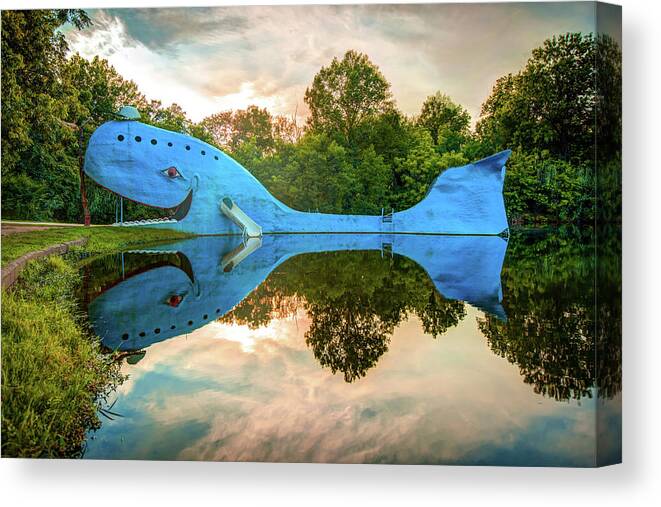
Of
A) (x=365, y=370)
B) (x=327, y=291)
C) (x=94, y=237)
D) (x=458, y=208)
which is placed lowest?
(x=365, y=370)

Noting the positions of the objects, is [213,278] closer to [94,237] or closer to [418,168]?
[94,237]

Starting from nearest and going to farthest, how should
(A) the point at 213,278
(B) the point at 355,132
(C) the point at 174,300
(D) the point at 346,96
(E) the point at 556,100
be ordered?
1. (E) the point at 556,100
2. (C) the point at 174,300
3. (A) the point at 213,278
4. (D) the point at 346,96
5. (B) the point at 355,132

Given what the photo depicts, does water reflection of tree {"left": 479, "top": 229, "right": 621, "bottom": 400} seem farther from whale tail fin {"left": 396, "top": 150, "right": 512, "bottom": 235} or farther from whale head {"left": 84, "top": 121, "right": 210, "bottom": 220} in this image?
whale head {"left": 84, "top": 121, "right": 210, "bottom": 220}

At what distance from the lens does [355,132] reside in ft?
32.5

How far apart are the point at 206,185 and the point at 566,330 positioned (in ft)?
26.4

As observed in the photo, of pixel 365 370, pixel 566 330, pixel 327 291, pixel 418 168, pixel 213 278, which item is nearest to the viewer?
pixel 365 370

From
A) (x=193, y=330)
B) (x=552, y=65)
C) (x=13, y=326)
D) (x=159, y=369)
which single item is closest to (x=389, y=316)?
(x=193, y=330)

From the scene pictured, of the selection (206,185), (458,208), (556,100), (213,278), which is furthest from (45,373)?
(458,208)

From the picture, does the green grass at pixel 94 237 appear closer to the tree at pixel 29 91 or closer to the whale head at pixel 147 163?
the tree at pixel 29 91

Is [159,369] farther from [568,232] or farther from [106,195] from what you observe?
[106,195]

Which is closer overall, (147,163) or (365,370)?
(365,370)

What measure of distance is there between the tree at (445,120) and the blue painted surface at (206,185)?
2.95 feet

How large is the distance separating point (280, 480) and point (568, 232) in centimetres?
379

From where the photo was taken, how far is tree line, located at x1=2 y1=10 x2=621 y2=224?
125 inches
